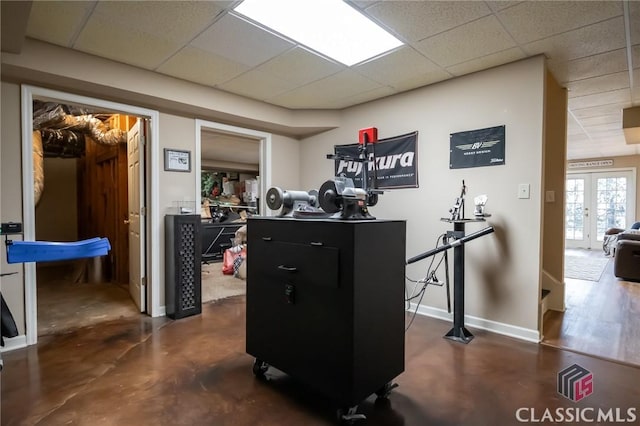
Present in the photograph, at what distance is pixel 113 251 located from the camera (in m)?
4.77

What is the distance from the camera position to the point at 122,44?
2.48 meters

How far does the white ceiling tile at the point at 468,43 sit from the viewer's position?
226 centimetres

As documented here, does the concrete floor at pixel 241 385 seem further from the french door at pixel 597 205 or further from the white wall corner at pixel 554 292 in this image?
the french door at pixel 597 205

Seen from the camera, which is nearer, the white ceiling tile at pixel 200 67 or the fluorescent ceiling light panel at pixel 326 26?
the fluorescent ceiling light panel at pixel 326 26

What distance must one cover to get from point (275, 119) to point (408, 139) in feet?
5.36

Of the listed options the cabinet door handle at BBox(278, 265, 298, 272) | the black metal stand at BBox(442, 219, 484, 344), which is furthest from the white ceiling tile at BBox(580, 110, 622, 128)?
the cabinet door handle at BBox(278, 265, 298, 272)

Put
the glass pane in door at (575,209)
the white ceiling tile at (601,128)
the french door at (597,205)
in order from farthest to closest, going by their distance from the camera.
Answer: the glass pane in door at (575,209)
the french door at (597,205)
the white ceiling tile at (601,128)

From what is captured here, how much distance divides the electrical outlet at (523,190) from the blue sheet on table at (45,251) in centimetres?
326

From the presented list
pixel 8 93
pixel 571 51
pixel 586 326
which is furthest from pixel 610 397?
pixel 8 93

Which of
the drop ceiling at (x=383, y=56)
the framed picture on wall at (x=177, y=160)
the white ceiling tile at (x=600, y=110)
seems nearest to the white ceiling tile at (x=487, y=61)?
the drop ceiling at (x=383, y=56)

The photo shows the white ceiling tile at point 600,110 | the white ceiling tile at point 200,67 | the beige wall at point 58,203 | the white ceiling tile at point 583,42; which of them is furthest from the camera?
the beige wall at point 58,203

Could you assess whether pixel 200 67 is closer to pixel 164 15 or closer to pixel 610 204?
pixel 164 15

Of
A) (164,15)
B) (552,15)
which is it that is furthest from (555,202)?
(164,15)

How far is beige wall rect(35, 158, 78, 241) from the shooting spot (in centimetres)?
587
